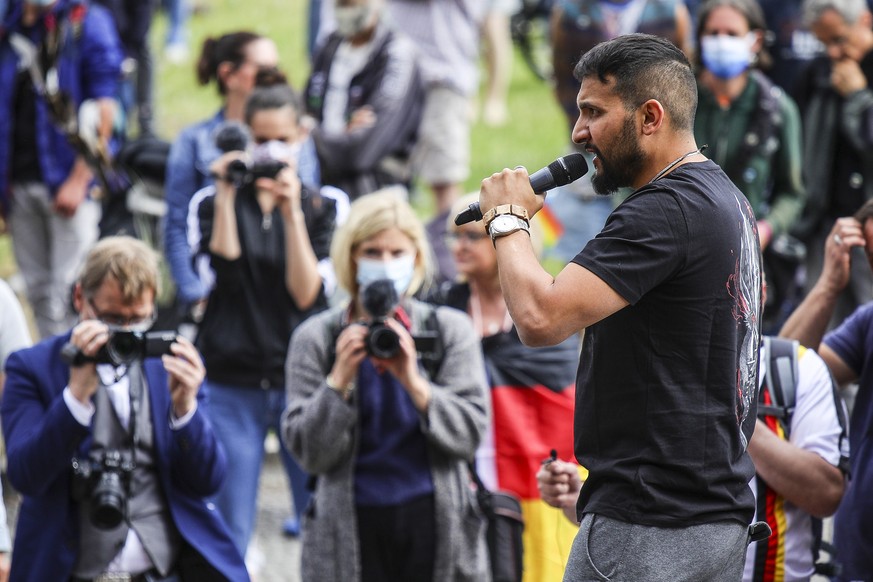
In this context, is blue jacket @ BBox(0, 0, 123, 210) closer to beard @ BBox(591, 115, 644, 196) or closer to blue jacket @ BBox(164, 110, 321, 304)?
blue jacket @ BBox(164, 110, 321, 304)

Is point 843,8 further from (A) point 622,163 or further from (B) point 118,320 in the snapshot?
(B) point 118,320

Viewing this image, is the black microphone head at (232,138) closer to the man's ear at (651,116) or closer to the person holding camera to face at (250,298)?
the person holding camera to face at (250,298)

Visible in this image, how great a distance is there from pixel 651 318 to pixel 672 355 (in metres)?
0.10

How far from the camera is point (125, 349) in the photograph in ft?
13.4

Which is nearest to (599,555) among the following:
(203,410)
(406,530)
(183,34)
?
(406,530)

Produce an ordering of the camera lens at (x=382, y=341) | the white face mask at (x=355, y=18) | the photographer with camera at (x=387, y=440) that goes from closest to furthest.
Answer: the camera lens at (x=382, y=341), the photographer with camera at (x=387, y=440), the white face mask at (x=355, y=18)

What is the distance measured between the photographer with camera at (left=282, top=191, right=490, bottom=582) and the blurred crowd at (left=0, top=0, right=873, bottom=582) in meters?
0.01

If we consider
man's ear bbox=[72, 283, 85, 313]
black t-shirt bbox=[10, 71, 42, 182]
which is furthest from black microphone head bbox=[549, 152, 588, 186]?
black t-shirt bbox=[10, 71, 42, 182]

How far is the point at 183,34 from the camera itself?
591 inches

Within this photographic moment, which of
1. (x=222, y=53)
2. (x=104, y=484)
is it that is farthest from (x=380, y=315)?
(x=222, y=53)

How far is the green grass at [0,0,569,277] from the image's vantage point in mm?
12109

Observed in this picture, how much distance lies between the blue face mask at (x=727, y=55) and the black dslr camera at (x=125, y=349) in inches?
131

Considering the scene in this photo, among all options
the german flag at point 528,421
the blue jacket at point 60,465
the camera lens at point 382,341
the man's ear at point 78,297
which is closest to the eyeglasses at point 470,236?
the german flag at point 528,421

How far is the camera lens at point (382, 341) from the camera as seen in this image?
4.36 metres
